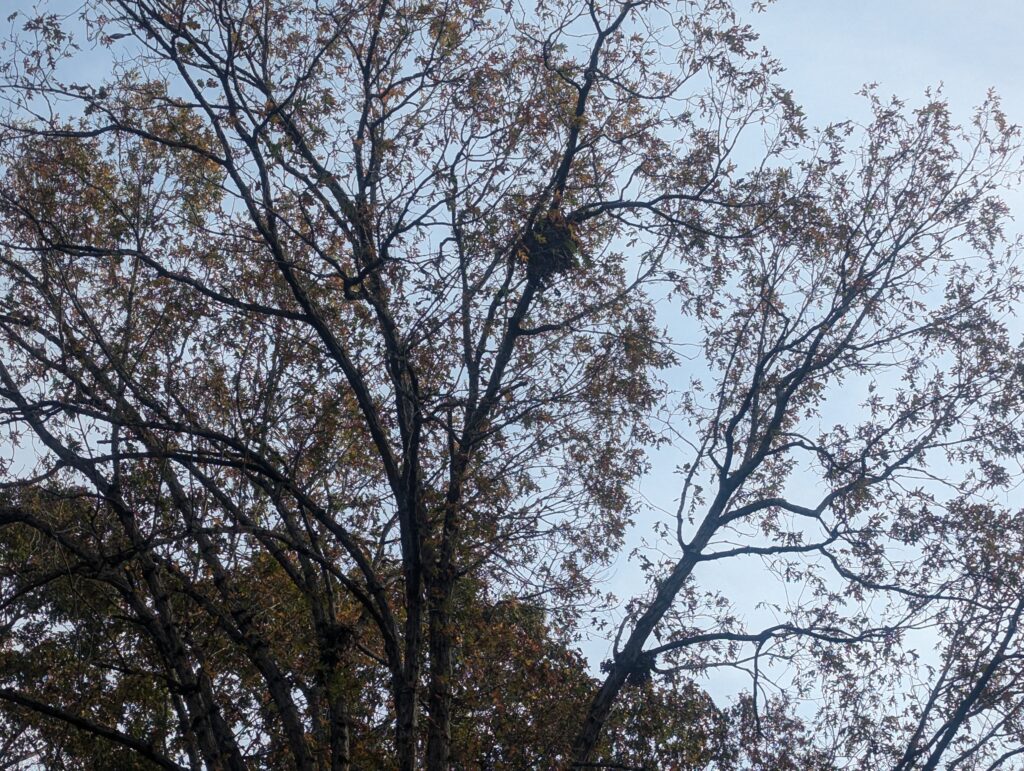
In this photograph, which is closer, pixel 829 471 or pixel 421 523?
pixel 421 523

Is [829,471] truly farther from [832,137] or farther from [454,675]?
[454,675]

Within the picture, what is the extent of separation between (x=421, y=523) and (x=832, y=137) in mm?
5915

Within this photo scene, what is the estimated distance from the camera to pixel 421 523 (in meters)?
11.1

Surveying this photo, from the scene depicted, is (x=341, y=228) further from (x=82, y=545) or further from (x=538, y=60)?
(x=82, y=545)

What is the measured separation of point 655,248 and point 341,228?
128 inches

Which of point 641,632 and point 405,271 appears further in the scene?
point 641,632

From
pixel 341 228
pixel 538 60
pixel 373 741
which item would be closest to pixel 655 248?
pixel 538 60

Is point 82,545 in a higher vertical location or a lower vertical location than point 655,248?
lower

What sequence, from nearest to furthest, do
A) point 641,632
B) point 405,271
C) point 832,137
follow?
point 405,271 < point 641,632 < point 832,137

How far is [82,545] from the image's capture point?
10.8 m

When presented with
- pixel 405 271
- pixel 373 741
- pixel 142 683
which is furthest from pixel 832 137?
pixel 142 683

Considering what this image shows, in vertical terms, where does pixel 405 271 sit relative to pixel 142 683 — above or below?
above

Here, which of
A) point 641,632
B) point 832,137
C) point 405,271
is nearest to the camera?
point 405,271

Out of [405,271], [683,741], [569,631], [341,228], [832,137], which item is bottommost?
[683,741]
